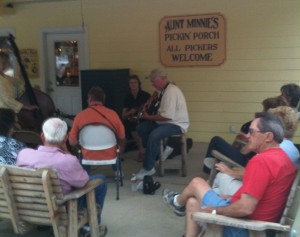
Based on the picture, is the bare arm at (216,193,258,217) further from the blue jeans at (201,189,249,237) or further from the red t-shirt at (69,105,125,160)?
the red t-shirt at (69,105,125,160)

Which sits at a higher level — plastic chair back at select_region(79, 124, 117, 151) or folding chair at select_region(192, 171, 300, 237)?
plastic chair back at select_region(79, 124, 117, 151)

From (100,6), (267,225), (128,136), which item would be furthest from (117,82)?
(267,225)

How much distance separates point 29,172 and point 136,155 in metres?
3.51

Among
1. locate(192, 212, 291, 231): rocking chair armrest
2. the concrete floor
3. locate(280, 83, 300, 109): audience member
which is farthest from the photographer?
locate(280, 83, 300, 109): audience member

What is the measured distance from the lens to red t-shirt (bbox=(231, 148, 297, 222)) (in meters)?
2.27

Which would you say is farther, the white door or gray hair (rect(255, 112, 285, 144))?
the white door

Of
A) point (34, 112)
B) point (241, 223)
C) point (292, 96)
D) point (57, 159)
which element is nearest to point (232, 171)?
point (241, 223)

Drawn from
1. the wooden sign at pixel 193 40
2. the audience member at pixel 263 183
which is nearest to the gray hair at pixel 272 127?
the audience member at pixel 263 183

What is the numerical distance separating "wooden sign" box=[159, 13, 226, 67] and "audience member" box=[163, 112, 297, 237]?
4.07 meters

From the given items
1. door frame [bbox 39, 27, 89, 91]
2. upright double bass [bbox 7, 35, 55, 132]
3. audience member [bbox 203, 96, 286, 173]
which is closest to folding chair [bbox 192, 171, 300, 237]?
audience member [bbox 203, 96, 286, 173]

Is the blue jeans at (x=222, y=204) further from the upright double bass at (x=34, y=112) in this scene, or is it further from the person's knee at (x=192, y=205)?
the upright double bass at (x=34, y=112)

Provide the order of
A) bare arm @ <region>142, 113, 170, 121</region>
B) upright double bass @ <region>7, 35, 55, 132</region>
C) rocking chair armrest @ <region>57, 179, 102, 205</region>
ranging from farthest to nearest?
1. upright double bass @ <region>7, 35, 55, 132</region>
2. bare arm @ <region>142, 113, 170, 121</region>
3. rocking chair armrest @ <region>57, 179, 102, 205</region>

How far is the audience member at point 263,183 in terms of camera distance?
2271mm

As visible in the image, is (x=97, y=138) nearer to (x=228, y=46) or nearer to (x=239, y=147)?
(x=239, y=147)
